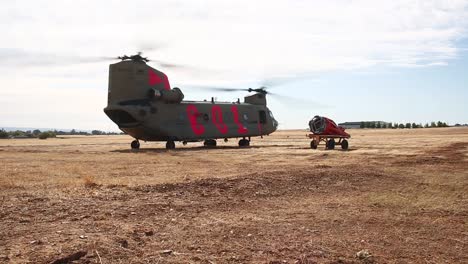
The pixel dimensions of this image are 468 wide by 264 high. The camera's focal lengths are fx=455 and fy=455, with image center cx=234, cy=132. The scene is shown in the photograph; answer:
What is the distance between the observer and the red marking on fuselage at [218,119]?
123 feet

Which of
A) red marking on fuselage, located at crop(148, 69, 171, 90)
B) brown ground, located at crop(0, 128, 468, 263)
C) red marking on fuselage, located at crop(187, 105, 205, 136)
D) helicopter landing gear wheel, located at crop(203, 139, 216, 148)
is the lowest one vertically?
brown ground, located at crop(0, 128, 468, 263)

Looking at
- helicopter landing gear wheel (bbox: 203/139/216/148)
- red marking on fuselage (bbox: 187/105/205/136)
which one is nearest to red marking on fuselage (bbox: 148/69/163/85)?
red marking on fuselage (bbox: 187/105/205/136)

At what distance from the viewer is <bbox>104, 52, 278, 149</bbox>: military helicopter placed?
3159 cm

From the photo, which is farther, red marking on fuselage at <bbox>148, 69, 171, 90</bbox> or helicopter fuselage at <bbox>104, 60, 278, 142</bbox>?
red marking on fuselage at <bbox>148, 69, 171, 90</bbox>

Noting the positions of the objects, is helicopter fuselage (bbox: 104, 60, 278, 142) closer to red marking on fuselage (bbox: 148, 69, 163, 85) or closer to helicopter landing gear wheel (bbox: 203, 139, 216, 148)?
red marking on fuselage (bbox: 148, 69, 163, 85)

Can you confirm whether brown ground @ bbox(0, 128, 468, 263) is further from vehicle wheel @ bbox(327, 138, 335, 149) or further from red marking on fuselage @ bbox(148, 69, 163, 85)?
red marking on fuselage @ bbox(148, 69, 163, 85)

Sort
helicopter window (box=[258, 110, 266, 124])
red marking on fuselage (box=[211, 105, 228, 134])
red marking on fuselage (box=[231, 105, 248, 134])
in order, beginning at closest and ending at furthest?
red marking on fuselage (box=[211, 105, 228, 134]) < red marking on fuselage (box=[231, 105, 248, 134]) < helicopter window (box=[258, 110, 266, 124])

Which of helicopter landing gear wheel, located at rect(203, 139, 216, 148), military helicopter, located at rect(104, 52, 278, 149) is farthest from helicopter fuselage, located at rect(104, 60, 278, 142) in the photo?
helicopter landing gear wheel, located at rect(203, 139, 216, 148)

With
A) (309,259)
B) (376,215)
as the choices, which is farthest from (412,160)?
(309,259)

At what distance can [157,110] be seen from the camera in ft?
108

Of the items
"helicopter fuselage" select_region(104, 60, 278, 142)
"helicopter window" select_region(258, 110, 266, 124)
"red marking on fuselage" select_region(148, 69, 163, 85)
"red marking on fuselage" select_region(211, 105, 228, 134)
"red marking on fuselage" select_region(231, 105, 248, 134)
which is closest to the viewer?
"helicopter fuselage" select_region(104, 60, 278, 142)

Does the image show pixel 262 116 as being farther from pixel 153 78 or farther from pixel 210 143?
pixel 153 78

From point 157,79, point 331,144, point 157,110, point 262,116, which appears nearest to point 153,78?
point 157,79

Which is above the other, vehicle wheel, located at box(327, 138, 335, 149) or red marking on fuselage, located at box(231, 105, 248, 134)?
red marking on fuselage, located at box(231, 105, 248, 134)
